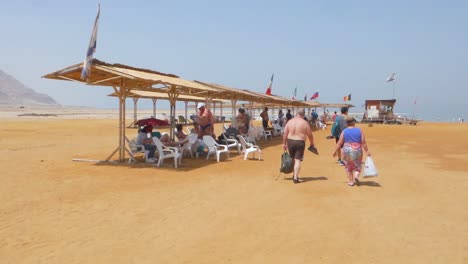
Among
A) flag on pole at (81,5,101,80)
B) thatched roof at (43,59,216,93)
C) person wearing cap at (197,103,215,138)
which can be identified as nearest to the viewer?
flag on pole at (81,5,101,80)

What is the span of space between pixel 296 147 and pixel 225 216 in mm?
2369

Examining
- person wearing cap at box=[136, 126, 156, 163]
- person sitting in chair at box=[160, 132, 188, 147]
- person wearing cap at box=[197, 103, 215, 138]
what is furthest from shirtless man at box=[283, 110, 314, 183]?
person wearing cap at box=[197, 103, 215, 138]

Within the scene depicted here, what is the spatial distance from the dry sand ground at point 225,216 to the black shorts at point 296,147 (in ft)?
1.67

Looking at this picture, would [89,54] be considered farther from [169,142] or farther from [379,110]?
[379,110]

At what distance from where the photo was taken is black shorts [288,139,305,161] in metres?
6.69

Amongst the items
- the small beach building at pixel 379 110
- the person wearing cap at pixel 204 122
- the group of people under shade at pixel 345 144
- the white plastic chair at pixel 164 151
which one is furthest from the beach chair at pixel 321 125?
the group of people under shade at pixel 345 144

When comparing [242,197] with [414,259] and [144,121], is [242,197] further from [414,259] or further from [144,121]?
[144,121]

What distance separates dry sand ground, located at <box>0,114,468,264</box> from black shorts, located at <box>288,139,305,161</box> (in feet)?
1.67

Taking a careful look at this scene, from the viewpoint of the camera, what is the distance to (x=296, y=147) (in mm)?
6703

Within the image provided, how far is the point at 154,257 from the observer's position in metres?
3.49

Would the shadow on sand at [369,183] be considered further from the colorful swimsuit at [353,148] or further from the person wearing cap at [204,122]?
the person wearing cap at [204,122]

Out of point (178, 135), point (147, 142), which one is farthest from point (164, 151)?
point (178, 135)

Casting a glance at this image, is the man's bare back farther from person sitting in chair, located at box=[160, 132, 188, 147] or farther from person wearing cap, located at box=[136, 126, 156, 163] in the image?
person wearing cap, located at box=[136, 126, 156, 163]

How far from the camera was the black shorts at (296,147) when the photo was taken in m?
6.69
